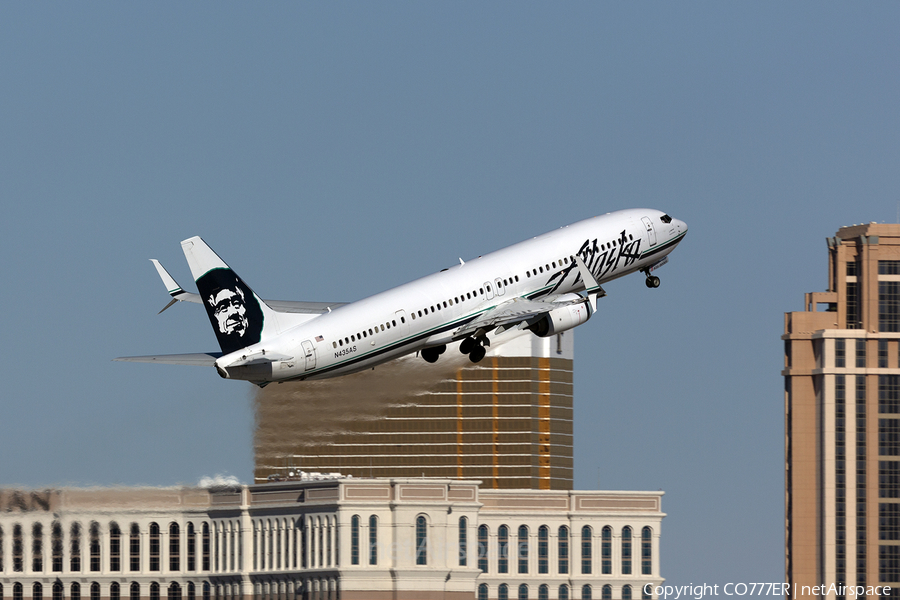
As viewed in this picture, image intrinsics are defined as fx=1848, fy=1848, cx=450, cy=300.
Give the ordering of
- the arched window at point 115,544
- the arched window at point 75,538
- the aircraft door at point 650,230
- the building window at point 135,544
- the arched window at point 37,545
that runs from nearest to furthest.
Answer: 1. the aircraft door at point 650,230
2. the arched window at point 37,545
3. the arched window at point 75,538
4. the arched window at point 115,544
5. the building window at point 135,544

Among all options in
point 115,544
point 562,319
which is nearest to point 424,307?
point 562,319

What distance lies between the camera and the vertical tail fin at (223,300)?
76.6 metres

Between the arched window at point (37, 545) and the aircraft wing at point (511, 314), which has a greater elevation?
the aircraft wing at point (511, 314)

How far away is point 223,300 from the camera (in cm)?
7700

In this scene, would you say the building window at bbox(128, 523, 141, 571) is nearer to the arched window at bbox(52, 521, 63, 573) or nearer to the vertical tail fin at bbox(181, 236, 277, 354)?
the arched window at bbox(52, 521, 63, 573)

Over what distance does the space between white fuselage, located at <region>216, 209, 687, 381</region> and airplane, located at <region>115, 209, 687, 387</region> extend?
0.14 feet

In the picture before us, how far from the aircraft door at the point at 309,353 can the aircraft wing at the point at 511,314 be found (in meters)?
7.73

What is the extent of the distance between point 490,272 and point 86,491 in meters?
41.6

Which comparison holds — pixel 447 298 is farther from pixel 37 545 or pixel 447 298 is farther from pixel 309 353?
pixel 37 545

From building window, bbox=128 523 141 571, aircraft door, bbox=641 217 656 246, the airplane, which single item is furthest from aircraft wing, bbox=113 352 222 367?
building window, bbox=128 523 141 571

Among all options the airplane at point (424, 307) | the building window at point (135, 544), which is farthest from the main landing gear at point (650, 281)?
the building window at point (135, 544)

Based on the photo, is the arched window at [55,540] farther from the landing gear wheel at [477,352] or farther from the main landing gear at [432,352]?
the landing gear wheel at [477,352]

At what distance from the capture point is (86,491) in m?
114

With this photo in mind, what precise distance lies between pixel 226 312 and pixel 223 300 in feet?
1.75
